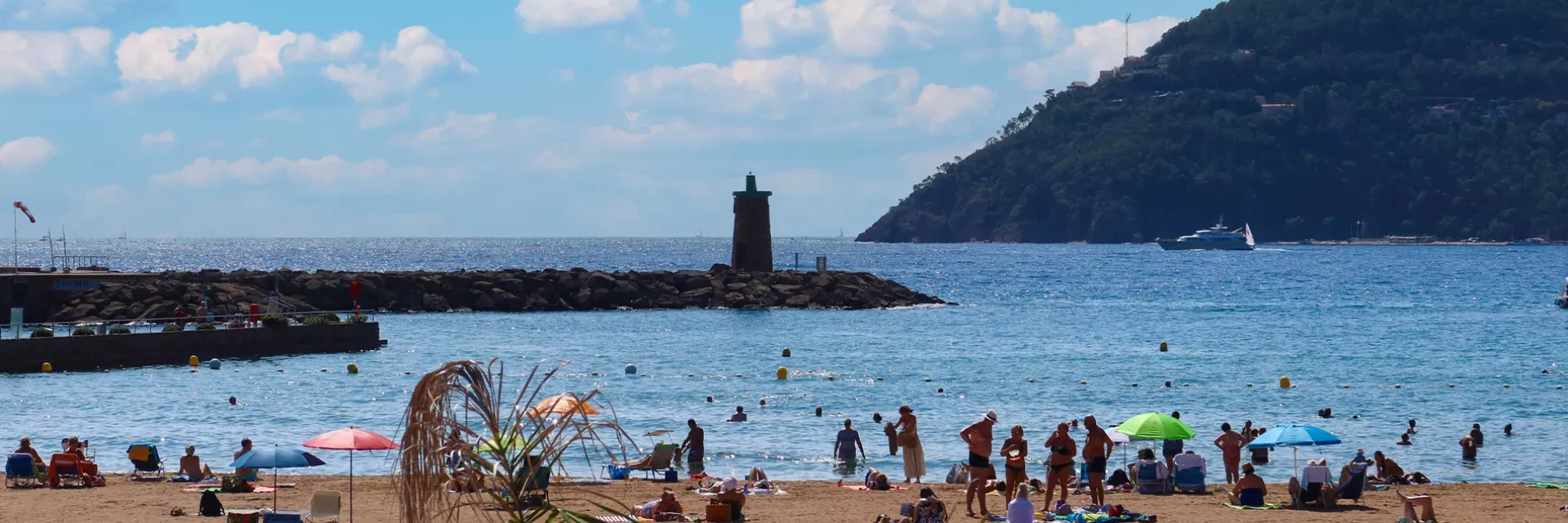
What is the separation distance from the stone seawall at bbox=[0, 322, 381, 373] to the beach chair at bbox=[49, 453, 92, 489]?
67.7 feet

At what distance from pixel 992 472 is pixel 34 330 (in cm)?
3152

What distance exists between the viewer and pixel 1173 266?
16600 cm

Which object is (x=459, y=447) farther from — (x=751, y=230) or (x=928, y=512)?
(x=751, y=230)

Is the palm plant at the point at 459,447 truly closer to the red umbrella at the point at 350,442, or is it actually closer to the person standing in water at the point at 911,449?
the red umbrella at the point at 350,442

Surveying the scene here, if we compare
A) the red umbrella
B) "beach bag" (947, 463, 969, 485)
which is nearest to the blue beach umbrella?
the red umbrella

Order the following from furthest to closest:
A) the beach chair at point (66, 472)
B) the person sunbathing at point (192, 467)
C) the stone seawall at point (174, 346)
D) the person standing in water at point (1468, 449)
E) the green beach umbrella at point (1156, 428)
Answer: the stone seawall at point (174, 346) → the person standing in water at point (1468, 449) → the person sunbathing at point (192, 467) → the beach chair at point (66, 472) → the green beach umbrella at point (1156, 428)

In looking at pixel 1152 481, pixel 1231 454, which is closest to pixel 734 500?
pixel 1152 481

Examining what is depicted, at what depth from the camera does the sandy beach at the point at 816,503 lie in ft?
64.2

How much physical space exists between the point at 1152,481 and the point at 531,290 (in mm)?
55189

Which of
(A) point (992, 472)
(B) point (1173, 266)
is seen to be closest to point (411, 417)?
(A) point (992, 472)

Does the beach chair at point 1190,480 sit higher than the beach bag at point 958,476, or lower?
higher

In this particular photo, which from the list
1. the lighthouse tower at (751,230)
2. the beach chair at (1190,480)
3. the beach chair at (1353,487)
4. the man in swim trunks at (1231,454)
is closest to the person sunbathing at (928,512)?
the beach chair at (1190,480)

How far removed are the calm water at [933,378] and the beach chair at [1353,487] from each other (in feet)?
19.1

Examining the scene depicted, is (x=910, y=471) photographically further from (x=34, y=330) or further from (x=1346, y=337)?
(x=1346, y=337)
